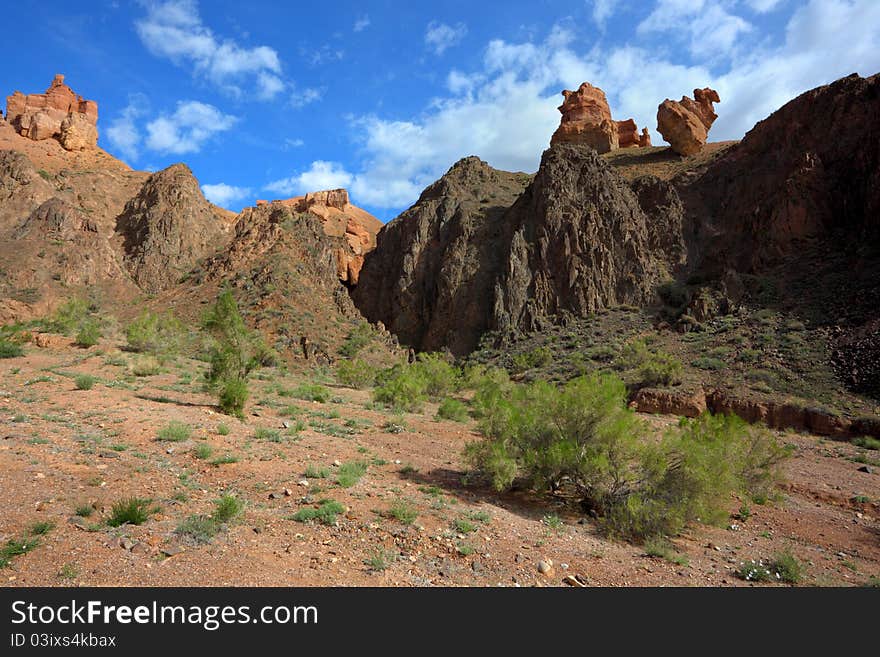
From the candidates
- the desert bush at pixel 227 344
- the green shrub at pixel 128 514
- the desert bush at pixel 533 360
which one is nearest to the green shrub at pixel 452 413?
the desert bush at pixel 227 344

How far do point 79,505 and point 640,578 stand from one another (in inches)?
286

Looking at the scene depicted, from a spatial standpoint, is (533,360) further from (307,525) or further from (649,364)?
(307,525)

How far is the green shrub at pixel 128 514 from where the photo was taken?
18.7 ft

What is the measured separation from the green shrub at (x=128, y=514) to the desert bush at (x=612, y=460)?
18.9 feet

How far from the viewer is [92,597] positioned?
4125mm

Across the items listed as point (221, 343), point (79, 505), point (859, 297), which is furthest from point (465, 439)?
point (859, 297)

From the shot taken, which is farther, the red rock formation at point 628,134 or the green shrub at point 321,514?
the red rock formation at point 628,134

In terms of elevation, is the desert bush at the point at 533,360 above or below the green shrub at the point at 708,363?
below

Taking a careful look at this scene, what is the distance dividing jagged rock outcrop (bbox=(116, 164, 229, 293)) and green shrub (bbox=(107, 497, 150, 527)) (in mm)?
41006

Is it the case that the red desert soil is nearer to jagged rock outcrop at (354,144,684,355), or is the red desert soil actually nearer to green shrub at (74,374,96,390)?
green shrub at (74,374,96,390)

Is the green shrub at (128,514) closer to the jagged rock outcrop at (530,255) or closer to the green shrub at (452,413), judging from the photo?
the green shrub at (452,413)

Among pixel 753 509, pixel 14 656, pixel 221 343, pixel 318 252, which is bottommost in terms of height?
pixel 753 509

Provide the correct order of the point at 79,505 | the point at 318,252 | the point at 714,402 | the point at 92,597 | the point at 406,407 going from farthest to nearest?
the point at 318,252 → the point at 714,402 → the point at 406,407 → the point at 79,505 → the point at 92,597

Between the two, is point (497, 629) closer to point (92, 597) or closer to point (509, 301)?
point (92, 597)
